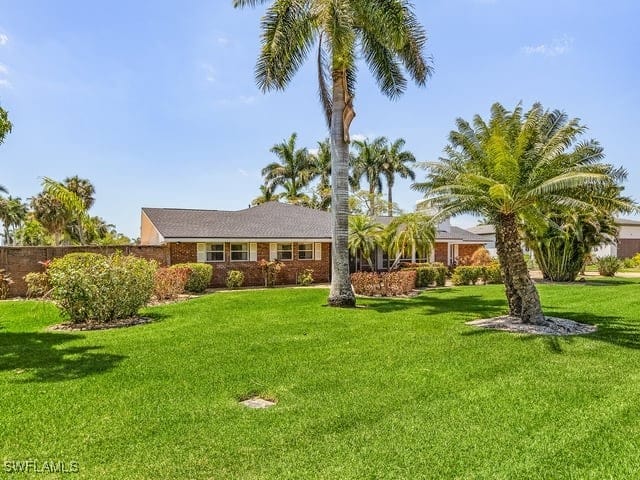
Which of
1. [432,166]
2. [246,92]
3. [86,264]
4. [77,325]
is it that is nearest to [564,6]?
[432,166]

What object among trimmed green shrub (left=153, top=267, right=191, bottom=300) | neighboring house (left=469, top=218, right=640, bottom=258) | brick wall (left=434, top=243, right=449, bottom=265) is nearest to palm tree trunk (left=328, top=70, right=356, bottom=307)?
trimmed green shrub (left=153, top=267, right=191, bottom=300)

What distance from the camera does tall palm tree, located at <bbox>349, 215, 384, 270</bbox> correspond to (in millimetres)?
19859

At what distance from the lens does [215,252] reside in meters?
22.6

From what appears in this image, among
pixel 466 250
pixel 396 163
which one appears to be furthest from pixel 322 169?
pixel 466 250

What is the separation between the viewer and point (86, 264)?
12.4 metres

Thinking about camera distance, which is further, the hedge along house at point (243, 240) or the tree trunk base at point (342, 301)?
the hedge along house at point (243, 240)

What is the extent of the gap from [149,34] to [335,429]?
49.1 ft

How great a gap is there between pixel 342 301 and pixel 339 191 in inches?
153

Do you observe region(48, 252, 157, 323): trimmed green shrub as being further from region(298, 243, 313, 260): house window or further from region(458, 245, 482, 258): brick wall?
region(458, 245, 482, 258): brick wall

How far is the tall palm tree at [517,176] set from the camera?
11.0 metres

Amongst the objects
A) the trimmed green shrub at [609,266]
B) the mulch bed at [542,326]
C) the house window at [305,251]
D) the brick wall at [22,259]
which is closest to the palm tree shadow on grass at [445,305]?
the mulch bed at [542,326]

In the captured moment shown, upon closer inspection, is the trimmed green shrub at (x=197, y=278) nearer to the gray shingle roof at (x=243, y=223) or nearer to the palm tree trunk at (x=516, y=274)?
the gray shingle roof at (x=243, y=223)

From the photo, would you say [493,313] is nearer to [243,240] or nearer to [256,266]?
[256,266]

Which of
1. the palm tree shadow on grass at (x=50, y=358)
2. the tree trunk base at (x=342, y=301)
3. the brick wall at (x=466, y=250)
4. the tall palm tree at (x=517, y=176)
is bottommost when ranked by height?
the palm tree shadow on grass at (x=50, y=358)
